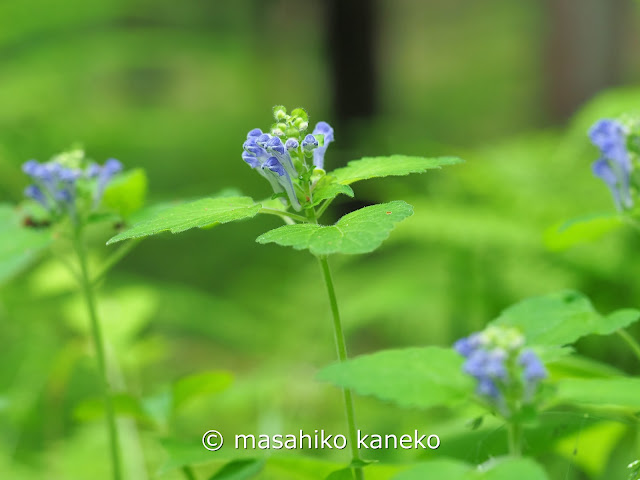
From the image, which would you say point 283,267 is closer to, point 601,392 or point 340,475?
point 340,475

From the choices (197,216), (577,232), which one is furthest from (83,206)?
(577,232)

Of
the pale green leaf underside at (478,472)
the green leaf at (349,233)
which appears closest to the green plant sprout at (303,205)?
the green leaf at (349,233)

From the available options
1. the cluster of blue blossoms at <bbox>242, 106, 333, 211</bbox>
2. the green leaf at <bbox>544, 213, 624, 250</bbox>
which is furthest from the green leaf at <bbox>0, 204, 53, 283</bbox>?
the green leaf at <bbox>544, 213, 624, 250</bbox>

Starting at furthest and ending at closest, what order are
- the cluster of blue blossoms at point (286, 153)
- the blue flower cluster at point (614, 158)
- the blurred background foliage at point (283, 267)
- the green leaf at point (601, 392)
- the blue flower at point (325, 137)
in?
1. the blurred background foliage at point (283, 267)
2. the blue flower cluster at point (614, 158)
3. the blue flower at point (325, 137)
4. the cluster of blue blossoms at point (286, 153)
5. the green leaf at point (601, 392)

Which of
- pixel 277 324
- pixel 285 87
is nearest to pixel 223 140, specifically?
pixel 285 87

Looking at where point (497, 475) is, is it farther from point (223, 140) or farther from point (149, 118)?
point (149, 118)

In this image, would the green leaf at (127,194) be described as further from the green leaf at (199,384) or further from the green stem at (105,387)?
the green leaf at (199,384)
